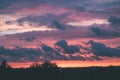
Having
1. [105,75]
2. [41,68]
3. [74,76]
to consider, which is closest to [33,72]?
[41,68]

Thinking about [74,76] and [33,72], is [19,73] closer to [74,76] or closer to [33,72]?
[33,72]

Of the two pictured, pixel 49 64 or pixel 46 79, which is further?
pixel 49 64

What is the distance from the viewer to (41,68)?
513ft

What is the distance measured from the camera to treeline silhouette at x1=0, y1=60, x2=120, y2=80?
143125 mm

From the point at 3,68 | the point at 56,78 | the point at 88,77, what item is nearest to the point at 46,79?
the point at 56,78

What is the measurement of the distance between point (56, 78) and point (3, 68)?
30.9 m

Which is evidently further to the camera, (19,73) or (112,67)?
(112,67)

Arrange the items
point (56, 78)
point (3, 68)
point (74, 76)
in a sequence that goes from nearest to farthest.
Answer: point (56, 78) < point (74, 76) < point (3, 68)

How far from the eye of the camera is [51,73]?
144 meters

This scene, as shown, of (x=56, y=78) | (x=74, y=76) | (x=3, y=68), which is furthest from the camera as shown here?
(x=3, y=68)

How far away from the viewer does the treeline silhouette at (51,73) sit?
470 ft

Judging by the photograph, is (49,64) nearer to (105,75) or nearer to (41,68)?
(41,68)

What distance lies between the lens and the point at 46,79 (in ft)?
469

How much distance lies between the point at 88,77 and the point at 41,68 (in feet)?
62.3
